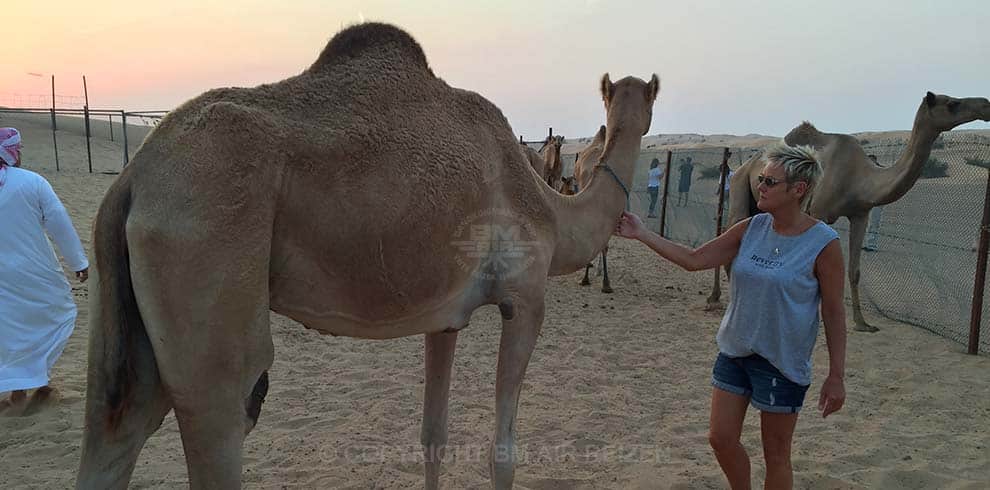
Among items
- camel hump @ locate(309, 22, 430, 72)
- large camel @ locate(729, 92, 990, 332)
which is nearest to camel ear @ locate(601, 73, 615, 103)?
camel hump @ locate(309, 22, 430, 72)

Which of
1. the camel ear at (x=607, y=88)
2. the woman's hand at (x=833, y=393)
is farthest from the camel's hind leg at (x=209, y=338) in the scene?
the camel ear at (x=607, y=88)

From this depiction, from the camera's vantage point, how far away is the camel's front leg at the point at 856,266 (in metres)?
8.80

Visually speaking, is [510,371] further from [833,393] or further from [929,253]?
[929,253]

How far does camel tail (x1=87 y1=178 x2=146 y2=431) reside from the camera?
2.27 m

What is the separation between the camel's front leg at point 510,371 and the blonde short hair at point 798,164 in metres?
Answer: 1.34

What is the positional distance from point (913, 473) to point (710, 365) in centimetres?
281

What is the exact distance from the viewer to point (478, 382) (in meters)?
6.54

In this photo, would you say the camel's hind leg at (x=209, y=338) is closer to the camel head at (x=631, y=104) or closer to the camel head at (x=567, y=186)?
the camel head at (x=631, y=104)

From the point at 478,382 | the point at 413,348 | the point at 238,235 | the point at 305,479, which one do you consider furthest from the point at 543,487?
the point at 413,348

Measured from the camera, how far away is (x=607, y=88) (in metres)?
4.54

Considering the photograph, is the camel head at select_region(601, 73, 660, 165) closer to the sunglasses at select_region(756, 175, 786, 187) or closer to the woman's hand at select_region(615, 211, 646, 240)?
the woman's hand at select_region(615, 211, 646, 240)

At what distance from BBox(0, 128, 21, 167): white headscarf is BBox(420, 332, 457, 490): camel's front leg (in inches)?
148

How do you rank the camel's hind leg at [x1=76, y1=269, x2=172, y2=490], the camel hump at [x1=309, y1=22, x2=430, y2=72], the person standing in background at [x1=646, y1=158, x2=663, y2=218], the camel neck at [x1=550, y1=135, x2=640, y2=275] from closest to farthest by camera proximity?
the camel's hind leg at [x1=76, y1=269, x2=172, y2=490] < the camel hump at [x1=309, y1=22, x2=430, y2=72] < the camel neck at [x1=550, y1=135, x2=640, y2=275] < the person standing in background at [x1=646, y1=158, x2=663, y2=218]

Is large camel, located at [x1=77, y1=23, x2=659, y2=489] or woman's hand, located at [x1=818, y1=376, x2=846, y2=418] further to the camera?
woman's hand, located at [x1=818, y1=376, x2=846, y2=418]
